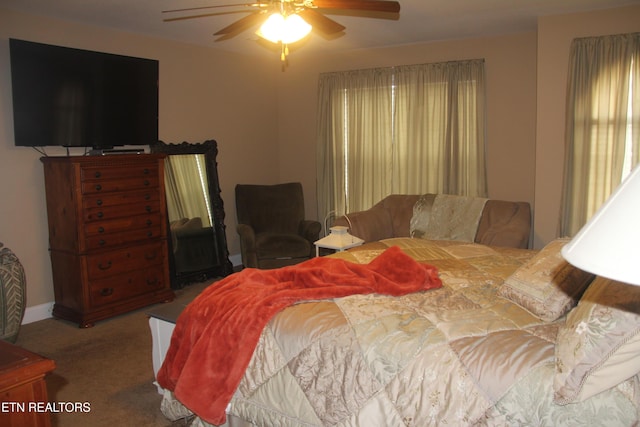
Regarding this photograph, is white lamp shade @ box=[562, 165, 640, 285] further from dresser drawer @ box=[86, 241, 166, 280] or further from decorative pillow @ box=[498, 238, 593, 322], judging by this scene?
dresser drawer @ box=[86, 241, 166, 280]

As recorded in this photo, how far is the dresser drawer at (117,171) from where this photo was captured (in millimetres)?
4184

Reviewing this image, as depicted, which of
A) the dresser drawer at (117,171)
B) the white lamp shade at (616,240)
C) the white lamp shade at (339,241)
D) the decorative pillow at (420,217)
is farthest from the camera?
the decorative pillow at (420,217)

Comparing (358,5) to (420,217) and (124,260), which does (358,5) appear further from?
(124,260)

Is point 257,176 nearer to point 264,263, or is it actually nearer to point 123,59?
point 264,263

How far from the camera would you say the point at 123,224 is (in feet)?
14.8

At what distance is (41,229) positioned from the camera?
4.45 metres

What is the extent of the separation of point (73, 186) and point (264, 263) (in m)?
2.02

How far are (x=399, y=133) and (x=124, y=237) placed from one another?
10.4 ft

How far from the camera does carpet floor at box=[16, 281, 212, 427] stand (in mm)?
2914

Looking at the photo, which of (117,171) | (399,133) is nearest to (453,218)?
(399,133)

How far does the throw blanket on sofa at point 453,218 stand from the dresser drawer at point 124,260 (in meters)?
2.54

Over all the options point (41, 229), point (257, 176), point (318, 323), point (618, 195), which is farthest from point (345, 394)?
point (257, 176)

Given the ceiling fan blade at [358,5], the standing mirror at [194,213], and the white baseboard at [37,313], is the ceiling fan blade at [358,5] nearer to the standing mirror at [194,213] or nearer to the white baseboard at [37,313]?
the standing mirror at [194,213]

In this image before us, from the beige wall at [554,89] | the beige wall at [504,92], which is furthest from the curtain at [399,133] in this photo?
the beige wall at [554,89]
